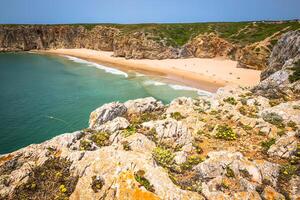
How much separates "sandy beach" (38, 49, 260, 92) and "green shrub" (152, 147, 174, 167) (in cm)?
3488

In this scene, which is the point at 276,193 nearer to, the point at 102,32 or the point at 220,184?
the point at 220,184

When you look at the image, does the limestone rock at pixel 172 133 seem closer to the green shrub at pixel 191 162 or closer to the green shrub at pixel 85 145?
the green shrub at pixel 191 162

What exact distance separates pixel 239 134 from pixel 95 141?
8.25 m

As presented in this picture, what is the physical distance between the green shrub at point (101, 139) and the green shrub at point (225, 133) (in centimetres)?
635

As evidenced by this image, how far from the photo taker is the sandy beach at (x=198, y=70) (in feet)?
157

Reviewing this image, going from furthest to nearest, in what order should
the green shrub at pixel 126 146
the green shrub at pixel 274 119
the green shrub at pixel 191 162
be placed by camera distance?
the green shrub at pixel 274 119 < the green shrub at pixel 126 146 < the green shrub at pixel 191 162

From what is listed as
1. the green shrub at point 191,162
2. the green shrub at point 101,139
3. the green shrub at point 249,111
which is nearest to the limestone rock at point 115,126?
the green shrub at point 101,139

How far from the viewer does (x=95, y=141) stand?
37.0 feet

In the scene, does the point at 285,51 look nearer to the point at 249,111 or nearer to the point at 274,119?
the point at 249,111

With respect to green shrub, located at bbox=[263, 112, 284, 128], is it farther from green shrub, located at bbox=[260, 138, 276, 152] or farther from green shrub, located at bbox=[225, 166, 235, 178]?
green shrub, located at bbox=[225, 166, 235, 178]

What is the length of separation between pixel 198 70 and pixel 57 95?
36.6m

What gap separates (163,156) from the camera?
10.2 m

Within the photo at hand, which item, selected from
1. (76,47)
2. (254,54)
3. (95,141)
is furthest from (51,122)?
(76,47)

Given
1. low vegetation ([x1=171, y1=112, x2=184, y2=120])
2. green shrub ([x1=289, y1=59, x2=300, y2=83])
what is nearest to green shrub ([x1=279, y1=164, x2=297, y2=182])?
low vegetation ([x1=171, y1=112, x2=184, y2=120])
